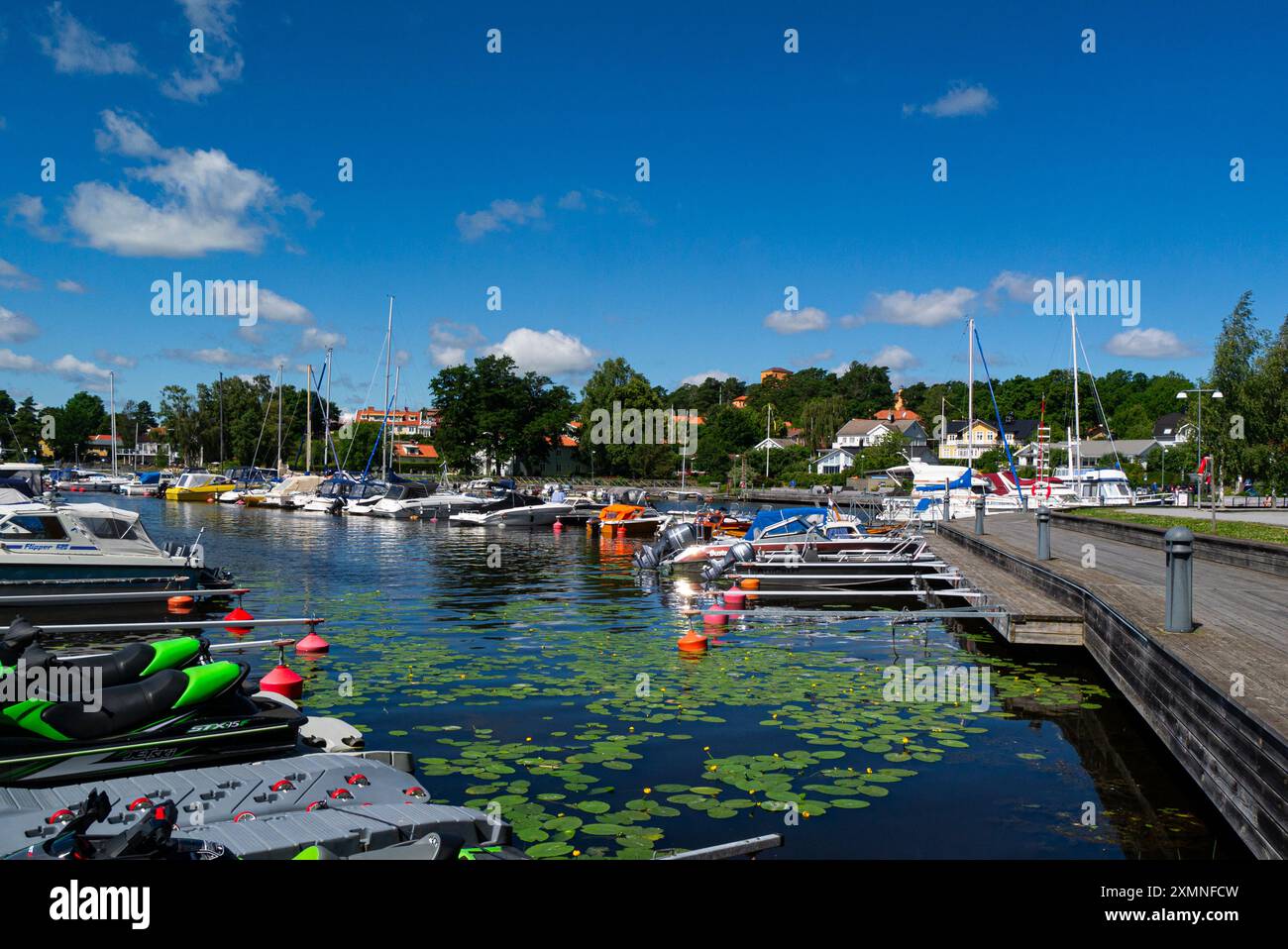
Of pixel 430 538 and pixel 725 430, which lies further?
pixel 725 430

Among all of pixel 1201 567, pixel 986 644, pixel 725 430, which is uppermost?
pixel 725 430

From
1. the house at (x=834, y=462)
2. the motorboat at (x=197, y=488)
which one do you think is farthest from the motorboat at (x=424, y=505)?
the house at (x=834, y=462)

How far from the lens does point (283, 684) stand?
13852 mm

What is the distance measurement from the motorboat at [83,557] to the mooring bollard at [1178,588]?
67.1 ft

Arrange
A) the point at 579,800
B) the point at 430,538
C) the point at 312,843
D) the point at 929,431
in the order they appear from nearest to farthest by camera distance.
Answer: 1. the point at 312,843
2. the point at 579,800
3. the point at 430,538
4. the point at 929,431

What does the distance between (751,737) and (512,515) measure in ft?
165

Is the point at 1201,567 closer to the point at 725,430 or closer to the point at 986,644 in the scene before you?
the point at 986,644

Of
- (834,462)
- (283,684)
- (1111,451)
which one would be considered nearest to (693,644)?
(283,684)

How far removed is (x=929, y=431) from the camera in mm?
158125

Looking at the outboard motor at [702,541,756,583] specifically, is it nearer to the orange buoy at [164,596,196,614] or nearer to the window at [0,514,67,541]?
the orange buoy at [164,596,196,614]

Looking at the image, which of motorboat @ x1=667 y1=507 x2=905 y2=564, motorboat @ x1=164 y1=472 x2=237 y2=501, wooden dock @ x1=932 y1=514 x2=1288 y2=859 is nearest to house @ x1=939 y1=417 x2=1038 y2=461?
motorboat @ x1=164 y1=472 x2=237 y2=501

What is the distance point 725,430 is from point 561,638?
104502 mm
